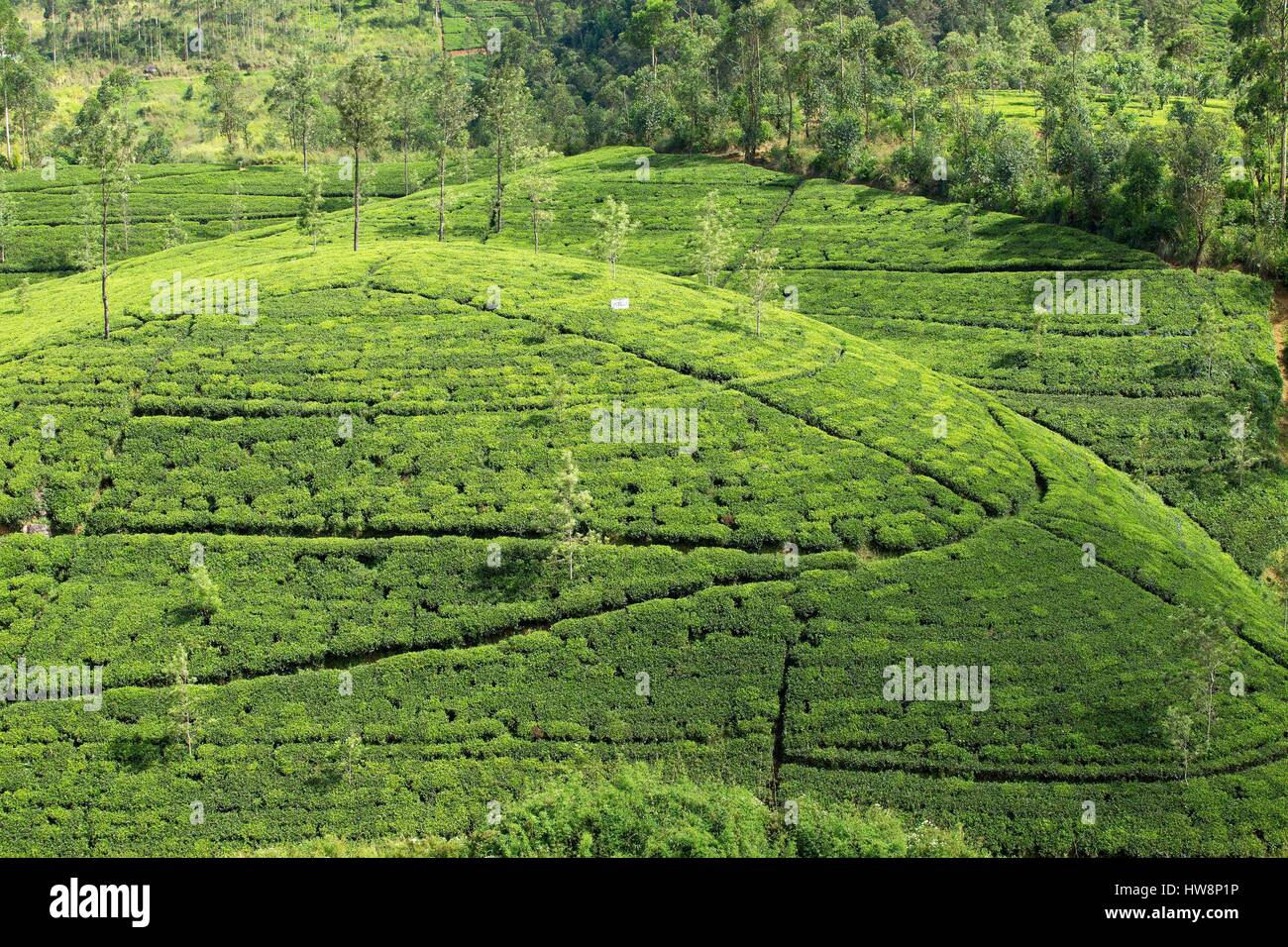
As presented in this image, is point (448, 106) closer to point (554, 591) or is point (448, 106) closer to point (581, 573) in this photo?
point (581, 573)

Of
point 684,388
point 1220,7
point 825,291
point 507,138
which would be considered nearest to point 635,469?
point 684,388

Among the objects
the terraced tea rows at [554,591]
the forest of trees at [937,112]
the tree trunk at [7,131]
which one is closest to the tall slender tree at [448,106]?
the forest of trees at [937,112]

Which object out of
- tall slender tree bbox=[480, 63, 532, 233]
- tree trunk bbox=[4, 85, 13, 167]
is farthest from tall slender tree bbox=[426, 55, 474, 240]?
tree trunk bbox=[4, 85, 13, 167]

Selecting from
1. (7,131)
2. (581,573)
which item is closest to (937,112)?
(581,573)

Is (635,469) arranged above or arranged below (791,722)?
above

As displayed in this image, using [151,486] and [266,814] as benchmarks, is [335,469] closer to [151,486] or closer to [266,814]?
[151,486]
